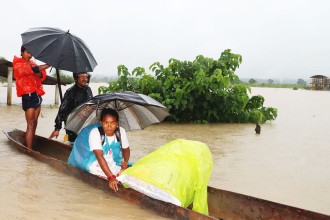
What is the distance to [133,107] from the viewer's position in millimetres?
4141

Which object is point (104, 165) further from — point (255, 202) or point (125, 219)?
point (255, 202)

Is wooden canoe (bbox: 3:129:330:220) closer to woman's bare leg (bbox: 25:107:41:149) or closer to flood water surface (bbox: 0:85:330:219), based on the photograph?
flood water surface (bbox: 0:85:330:219)

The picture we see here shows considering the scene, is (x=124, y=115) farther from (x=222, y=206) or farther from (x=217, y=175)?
(x=217, y=175)

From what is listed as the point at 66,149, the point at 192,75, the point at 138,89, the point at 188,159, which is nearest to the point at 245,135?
the point at 192,75

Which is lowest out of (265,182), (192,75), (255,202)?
(265,182)

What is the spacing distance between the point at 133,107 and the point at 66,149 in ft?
6.20

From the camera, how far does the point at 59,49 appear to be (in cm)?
421

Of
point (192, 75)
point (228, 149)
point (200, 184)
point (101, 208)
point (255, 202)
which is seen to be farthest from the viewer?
point (192, 75)

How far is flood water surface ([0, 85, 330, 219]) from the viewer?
3447 millimetres

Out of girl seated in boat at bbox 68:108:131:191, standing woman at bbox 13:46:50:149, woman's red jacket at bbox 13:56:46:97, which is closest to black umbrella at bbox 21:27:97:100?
standing woman at bbox 13:46:50:149

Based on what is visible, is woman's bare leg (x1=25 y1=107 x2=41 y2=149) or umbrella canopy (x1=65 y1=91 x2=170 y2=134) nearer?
umbrella canopy (x1=65 y1=91 x2=170 y2=134)

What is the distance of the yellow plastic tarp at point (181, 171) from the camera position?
3014mm

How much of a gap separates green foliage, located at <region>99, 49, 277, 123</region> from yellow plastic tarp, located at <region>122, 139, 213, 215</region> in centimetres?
646

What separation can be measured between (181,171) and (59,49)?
229 centimetres
